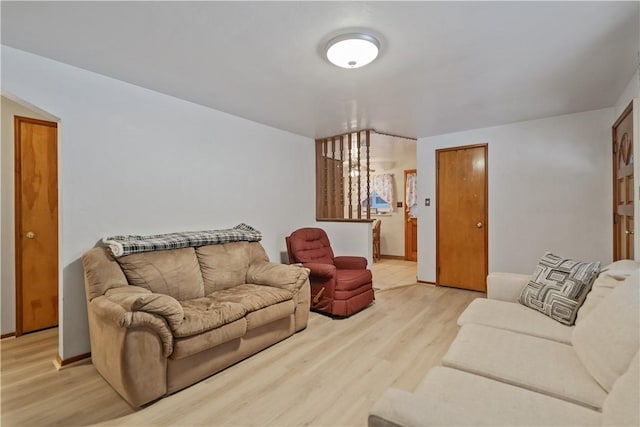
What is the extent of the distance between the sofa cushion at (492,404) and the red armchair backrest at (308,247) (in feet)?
7.68

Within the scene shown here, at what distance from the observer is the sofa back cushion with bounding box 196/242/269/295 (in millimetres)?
2758

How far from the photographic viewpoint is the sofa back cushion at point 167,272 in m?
2.31

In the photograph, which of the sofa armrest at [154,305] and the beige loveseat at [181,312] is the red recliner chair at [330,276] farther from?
the sofa armrest at [154,305]

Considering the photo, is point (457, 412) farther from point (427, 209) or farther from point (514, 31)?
point (427, 209)

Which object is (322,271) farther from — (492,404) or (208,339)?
(492,404)

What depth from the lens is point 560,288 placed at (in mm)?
1963

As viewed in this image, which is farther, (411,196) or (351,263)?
(411,196)

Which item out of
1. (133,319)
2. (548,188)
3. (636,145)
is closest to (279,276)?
(133,319)

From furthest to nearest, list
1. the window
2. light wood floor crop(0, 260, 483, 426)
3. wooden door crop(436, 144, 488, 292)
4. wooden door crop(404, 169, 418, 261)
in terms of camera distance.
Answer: the window, wooden door crop(404, 169, 418, 261), wooden door crop(436, 144, 488, 292), light wood floor crop(0, 260, 483, 426)

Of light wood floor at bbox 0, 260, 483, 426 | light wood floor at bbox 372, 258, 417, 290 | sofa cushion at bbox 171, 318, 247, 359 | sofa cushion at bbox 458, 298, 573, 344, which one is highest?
sofa cushion at bbox 458, 298, 573, 344

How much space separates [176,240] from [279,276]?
97 cm

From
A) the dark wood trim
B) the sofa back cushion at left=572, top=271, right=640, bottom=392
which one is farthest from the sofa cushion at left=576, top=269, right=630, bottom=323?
the dark wood trim

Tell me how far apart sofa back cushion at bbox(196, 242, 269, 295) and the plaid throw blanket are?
0.07m

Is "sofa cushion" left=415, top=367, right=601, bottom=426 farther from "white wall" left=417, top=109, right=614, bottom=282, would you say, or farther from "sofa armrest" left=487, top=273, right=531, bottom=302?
"white wall" left=417, top=109, right=614, bottom=282
